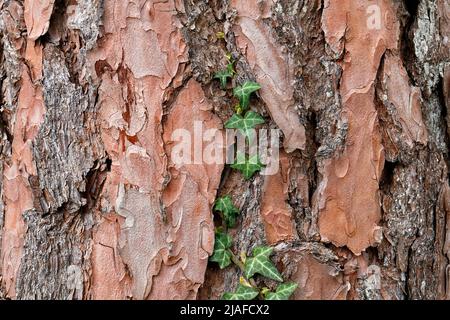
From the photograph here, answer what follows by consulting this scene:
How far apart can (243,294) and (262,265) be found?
0.09 m

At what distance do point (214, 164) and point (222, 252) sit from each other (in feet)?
0.71

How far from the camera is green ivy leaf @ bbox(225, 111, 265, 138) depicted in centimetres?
152

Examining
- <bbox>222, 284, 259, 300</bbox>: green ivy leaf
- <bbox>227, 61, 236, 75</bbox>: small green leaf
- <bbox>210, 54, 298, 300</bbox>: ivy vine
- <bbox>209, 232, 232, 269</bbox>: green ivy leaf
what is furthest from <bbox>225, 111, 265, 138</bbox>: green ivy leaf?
<bbox>222, 284, 259, 300</bbox>: green ivy leaf

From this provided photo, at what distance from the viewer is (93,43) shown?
4.98 feet

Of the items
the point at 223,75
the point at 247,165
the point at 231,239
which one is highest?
the point at 223,75

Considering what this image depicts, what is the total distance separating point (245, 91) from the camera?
4.94ft

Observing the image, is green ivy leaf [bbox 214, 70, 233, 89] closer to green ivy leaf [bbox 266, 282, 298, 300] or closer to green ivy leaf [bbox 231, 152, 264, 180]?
green ivy leaf [bbox 231, 152, 264, 180]

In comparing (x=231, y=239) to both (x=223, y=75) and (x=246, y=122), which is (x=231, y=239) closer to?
(x=246, y=122)

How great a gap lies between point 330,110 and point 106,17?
23.6 inches

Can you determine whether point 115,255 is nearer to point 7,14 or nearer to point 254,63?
point 254,63

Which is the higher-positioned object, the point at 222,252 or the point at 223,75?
the point at 223,75

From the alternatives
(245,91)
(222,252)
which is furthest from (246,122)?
(222,252)

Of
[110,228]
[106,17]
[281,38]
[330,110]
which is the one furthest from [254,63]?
[110,228]

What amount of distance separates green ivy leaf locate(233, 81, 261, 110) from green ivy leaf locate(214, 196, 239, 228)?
9.4 inches
